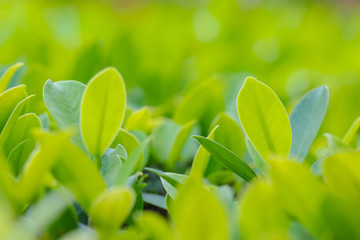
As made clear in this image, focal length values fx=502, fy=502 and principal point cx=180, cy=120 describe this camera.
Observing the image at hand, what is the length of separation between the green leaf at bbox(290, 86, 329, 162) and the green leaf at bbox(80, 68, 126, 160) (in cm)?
33

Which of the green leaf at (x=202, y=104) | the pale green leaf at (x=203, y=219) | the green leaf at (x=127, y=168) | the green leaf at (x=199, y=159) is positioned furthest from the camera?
the green leaf at (x=202, y=104)

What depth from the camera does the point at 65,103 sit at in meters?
0.93

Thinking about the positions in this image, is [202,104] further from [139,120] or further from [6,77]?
[6,77]

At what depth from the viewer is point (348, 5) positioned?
7.76 metres

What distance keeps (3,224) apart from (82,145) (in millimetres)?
327

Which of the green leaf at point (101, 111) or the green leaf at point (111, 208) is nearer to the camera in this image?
the green leaf at point (111, 208)

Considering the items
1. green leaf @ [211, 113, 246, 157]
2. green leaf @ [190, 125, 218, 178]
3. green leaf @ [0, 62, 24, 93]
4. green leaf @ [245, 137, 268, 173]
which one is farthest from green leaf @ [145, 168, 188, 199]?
green leaf @ [0, 62, 24, 93]

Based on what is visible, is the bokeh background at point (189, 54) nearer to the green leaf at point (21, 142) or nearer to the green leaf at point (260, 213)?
the green leaf at point (21, 142)

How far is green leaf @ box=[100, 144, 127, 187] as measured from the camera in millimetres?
823

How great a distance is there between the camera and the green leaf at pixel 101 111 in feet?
2.77

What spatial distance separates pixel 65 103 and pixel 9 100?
10 centimetres

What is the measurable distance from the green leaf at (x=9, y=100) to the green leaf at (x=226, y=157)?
0.34m

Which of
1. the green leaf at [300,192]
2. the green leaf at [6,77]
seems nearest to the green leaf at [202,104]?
the green leaf at [6,77]

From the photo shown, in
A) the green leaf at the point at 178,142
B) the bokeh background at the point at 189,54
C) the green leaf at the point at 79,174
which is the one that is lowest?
the bokeh background at the point at 189,54
